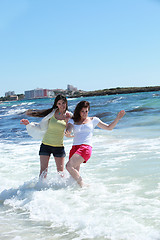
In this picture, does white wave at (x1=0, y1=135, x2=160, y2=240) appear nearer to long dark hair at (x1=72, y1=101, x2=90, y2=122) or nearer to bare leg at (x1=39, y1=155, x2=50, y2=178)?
bare leg at (x1=39, y1=155, x2=50, y2=178)

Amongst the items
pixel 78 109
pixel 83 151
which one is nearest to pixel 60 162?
pixel 83 151

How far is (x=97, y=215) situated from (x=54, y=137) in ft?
5.47

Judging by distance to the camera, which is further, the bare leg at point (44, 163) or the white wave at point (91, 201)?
the bare leg at point (44, 163)

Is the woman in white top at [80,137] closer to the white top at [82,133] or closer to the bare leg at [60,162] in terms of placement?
the white top at [82,133]

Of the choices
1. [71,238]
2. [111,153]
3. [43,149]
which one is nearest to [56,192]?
[43,149]

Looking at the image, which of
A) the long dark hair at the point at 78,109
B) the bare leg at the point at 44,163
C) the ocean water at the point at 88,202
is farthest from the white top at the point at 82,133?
the ocean water at the point at 88,202

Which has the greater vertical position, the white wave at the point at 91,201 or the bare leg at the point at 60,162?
the bare leg at the point at 60,162

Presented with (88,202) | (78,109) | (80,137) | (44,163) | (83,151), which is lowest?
(88,202)

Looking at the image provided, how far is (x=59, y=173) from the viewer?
535 centimetres

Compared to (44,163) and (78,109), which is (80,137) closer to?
(78,109)

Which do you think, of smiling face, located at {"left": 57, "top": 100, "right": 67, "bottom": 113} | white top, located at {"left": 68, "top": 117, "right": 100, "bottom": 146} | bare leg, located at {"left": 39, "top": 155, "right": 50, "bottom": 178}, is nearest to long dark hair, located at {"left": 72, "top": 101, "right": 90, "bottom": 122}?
white top, located at {"left": 68, "top": 117, "right": 100, "bottom": 146}

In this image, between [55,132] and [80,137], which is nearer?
[80,137]

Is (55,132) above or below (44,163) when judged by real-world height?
above

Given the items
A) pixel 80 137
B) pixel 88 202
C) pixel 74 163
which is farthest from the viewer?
pixel 80 137
